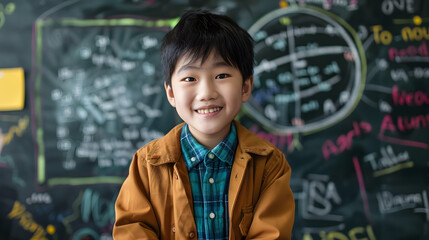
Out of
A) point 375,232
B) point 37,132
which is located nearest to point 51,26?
point 37,132

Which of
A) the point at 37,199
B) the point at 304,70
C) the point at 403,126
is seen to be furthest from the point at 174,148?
the point at 403,126

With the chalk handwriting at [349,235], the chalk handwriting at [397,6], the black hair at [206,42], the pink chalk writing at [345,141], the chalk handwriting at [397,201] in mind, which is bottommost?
the chalk handwriting at [349,235]

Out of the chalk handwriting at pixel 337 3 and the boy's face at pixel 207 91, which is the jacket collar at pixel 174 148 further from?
the chalk handwriting at pixel 337 3

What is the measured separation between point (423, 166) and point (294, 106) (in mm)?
822

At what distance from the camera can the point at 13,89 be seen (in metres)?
1.99

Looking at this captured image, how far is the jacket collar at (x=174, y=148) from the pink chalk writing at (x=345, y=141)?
1114mm

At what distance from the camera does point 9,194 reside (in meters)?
1.97

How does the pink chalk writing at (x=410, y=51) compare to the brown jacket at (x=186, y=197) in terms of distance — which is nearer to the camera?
the brown jacket at (x=186, y=197)

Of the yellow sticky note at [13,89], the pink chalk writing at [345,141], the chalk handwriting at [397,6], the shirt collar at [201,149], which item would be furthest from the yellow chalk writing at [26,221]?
the chalk handwriting at [397,6]

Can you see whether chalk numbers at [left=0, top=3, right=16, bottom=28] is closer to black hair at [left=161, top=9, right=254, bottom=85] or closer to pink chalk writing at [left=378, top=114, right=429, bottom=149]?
black hair at [left=161, top=9, right=254, bottom=85]

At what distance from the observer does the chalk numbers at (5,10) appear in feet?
6.59

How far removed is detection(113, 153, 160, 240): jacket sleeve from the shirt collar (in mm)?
123

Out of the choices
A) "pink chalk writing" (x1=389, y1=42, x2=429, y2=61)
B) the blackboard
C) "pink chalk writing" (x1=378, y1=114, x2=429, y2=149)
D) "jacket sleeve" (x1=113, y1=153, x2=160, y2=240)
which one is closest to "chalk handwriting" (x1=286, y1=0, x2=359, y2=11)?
the blackboard

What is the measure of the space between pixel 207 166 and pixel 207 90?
8.6 inches
